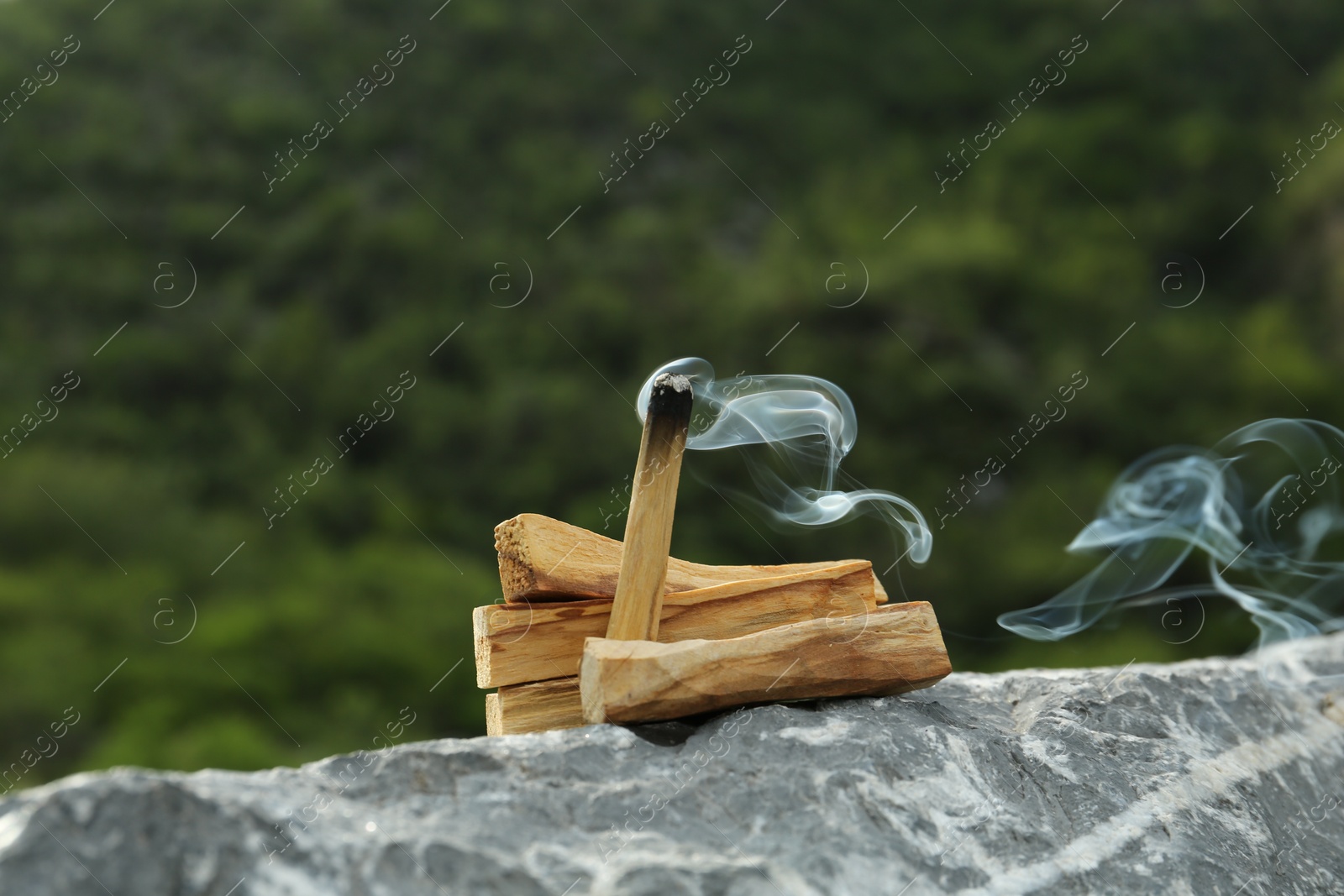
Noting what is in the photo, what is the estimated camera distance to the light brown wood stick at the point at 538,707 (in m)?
1.61

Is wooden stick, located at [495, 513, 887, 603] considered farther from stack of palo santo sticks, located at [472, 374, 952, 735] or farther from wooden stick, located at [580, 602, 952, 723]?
wooden stick, located at [580, 602, 952, 723]

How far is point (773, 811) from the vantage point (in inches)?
51.8

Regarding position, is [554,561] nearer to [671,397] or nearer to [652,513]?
[652,513]

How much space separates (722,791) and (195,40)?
12111mm

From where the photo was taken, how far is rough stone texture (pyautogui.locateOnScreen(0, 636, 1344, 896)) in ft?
3.58

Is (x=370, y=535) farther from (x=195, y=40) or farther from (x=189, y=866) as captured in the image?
(x=189, y=866)

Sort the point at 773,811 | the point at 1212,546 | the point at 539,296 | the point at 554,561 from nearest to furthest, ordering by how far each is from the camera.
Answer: the point at 773,811 → the point at 554,561 → the point at 1212,546 → the point at 539,296

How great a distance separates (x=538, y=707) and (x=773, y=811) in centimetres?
46

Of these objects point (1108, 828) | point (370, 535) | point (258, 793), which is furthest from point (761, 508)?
point (370, 535)

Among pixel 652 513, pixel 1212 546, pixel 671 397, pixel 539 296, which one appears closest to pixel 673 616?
pixel 652 513

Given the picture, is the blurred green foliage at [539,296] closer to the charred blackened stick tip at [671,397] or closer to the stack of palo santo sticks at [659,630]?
the stack of palo santo sticks at [659,630]

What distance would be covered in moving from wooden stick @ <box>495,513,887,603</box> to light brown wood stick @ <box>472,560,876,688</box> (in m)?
0.03

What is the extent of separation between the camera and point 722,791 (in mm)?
1340

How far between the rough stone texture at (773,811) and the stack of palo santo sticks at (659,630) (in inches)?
2.3
